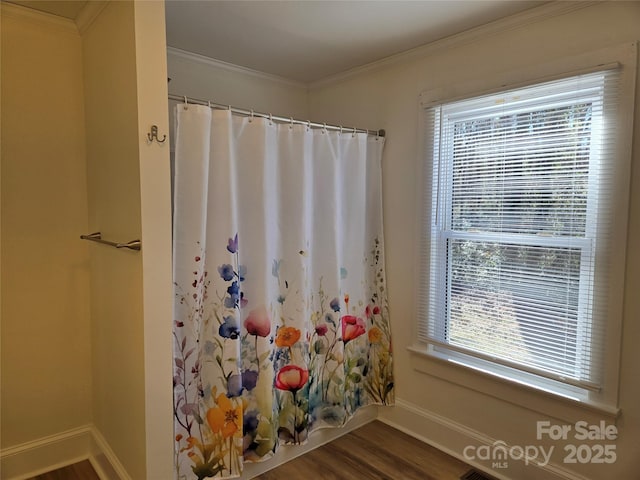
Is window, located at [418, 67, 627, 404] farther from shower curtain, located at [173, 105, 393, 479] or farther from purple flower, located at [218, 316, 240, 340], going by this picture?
purple flower, located at [218, 316, 240, 340]

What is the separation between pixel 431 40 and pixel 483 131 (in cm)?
59

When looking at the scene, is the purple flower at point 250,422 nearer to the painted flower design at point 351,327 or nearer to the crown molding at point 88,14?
the painted flower design at point 351,327

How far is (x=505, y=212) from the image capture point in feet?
6.56

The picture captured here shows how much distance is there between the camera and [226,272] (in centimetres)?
185

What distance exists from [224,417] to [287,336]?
0.48 metres

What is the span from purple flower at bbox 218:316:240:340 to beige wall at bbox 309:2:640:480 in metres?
1.08

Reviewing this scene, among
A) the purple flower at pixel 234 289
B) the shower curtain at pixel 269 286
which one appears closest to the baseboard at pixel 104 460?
the shower curtain at pixel 269 286

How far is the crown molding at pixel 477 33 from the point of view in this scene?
1.77 meters

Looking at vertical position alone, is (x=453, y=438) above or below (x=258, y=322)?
below

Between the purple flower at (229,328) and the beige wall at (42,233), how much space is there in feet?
2.75

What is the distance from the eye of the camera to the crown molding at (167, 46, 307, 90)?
2.36m

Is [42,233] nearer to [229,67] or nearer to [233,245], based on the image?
[233,245]

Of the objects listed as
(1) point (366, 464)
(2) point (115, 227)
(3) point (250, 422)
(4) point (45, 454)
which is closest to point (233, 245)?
(2) point (115, 227)

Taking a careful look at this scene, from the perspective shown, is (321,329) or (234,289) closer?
(234,289)
